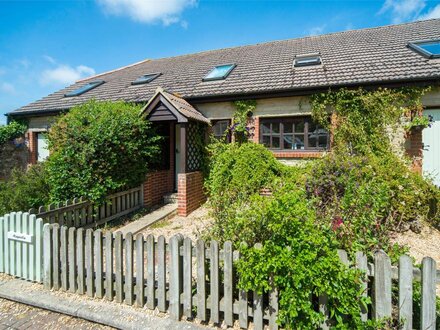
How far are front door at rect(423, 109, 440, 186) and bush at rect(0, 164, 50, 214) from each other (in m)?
9.79

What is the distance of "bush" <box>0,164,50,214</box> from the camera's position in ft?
17.8

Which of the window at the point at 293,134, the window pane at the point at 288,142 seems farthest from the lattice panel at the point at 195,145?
the window pane at the point at 288,142

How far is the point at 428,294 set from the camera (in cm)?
226

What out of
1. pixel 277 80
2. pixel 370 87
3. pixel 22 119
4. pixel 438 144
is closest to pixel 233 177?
pixel 277 80

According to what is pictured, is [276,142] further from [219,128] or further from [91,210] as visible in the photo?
[91,210]

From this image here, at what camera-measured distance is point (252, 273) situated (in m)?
2.54

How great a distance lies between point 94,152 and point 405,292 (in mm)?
6179

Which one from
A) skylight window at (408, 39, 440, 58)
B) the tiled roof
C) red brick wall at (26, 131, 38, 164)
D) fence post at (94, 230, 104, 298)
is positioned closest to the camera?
fence post at (94, 230, 104, 298)

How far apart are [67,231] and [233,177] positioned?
140 inches

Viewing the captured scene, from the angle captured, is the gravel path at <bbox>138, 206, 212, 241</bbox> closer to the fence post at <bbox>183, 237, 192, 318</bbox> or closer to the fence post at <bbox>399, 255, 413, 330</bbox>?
the fence post at <bbox>183, 237, 192, 318</bbox>

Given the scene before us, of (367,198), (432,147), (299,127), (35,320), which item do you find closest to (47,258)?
(35,320)

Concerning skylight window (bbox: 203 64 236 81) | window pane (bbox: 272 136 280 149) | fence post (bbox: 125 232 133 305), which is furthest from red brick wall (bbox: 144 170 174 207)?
fence post (bbox: 125 232 133 305)

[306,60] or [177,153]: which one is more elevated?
[306,60]

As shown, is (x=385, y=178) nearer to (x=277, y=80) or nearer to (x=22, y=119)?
(x=277, y=80)
